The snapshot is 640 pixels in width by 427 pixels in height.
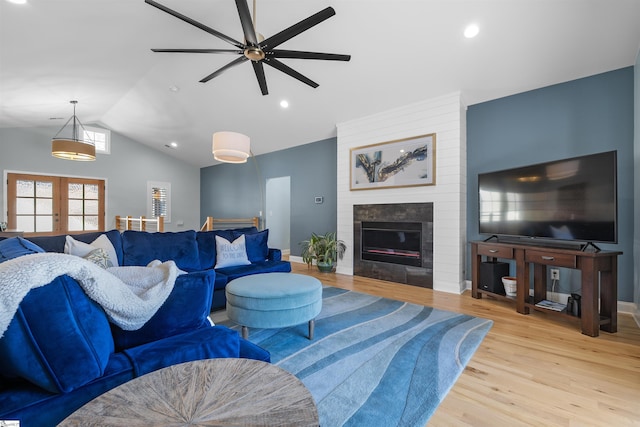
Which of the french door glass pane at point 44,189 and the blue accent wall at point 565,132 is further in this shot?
the french door glass pane at point 44,189

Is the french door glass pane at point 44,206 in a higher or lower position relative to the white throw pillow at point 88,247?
higher

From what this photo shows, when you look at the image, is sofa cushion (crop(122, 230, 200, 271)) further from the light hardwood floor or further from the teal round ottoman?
the light hardwood floor

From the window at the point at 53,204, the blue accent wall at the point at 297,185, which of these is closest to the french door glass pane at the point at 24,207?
the window at the point at 53,204

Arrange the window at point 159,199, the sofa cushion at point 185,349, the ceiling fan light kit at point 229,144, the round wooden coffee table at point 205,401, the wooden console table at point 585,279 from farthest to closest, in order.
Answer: the window at point 159,199 → the ceiling fan light kit at point 229,144 → the wooden console table at point 585,279 → the sofa cushion at point 185,349 → the round wooden coffee table at point 205,401

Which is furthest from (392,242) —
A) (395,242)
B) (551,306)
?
(551,306)

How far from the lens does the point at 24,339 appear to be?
2.59 feet

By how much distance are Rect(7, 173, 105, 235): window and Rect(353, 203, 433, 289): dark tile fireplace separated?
6.61 m

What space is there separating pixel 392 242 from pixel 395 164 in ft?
4.03

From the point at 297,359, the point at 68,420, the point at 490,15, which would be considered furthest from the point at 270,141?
the point at 68,420

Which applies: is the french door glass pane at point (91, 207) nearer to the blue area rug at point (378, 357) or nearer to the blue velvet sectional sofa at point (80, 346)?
the blue area rug at point (378, 357)

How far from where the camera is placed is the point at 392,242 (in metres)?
4.44

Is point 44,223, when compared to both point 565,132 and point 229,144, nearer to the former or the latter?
point 229,144

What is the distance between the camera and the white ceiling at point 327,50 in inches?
105

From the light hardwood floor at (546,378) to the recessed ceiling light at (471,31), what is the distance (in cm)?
289
